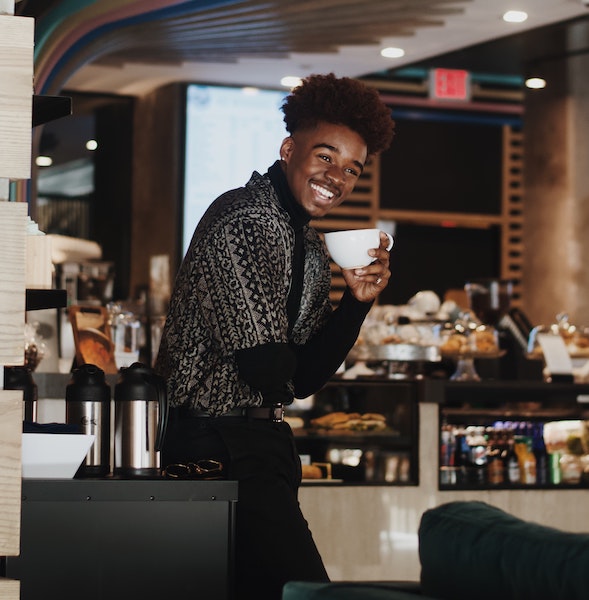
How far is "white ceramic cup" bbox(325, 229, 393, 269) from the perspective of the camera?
2557 millimetres

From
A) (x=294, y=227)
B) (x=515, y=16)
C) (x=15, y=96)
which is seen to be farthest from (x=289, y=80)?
(x=15, y=96)

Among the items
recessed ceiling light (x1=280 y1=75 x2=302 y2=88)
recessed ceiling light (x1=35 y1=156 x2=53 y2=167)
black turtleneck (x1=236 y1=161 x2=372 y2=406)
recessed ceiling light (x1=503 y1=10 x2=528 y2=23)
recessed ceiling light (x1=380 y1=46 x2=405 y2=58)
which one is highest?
recessed ceiling light (x1=280 y1=75 x2=302 y2=88)

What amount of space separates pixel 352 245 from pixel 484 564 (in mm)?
1115

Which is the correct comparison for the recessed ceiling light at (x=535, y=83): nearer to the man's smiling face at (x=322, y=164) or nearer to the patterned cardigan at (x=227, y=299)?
the man's smiling face at (x=322, y=164)

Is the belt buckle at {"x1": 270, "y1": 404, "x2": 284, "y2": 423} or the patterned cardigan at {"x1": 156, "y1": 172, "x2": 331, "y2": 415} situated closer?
the patterned cardigan at {"x1": 156, "y1": 172, "x2": 331, "y2": 415}

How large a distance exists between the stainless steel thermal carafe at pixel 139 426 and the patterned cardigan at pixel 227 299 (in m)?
0.11

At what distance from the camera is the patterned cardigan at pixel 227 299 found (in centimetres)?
242

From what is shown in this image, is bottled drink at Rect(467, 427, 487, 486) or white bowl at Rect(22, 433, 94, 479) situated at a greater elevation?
white bowl at Rect(22, 433, 94, 479)

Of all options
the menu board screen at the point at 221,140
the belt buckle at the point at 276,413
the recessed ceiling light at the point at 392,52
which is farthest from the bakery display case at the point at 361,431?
the menu board screen at the point at 221,140

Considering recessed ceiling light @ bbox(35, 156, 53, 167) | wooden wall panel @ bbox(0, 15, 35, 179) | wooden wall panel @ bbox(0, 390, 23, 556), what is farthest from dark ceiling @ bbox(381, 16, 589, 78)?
wooden wall panel @ bbox(0, 390, 23, 556)

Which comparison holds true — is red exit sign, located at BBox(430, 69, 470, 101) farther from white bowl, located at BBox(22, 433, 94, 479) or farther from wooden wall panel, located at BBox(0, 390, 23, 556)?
wooden wall panel, located at BBox(0, 390, 23, 556)

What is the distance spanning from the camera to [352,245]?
2.57 metres

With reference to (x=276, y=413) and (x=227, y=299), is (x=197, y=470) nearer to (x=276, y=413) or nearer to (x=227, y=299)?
(x=276, y=413)

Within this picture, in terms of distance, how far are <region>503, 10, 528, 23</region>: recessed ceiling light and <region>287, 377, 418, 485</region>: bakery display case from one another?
10.7 ft
